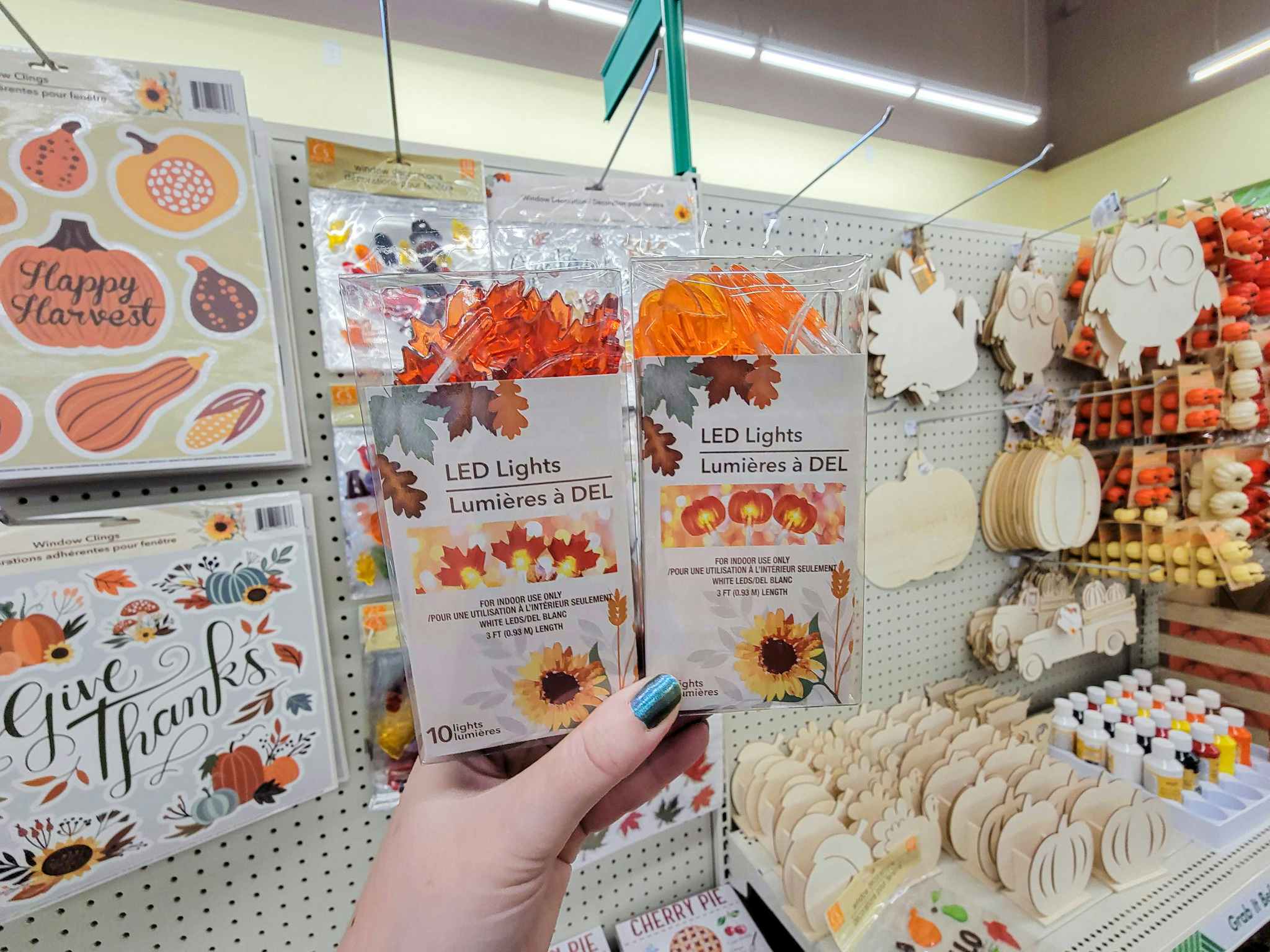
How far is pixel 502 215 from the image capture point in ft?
→ 2.29

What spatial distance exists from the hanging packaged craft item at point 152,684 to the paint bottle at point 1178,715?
1520mm

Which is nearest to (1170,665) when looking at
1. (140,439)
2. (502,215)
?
(502,215)

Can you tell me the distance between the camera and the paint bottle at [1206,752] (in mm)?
1013

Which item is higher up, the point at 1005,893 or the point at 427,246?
the point at 427,246

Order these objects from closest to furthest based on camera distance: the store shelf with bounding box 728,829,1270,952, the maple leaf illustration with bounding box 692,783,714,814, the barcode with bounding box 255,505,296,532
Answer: the barcode with bounding box 255,505,296,532, the store shelf with bounding box 728,829,1270,952, the maple leaf illustration with bounding box 692,783,714,814

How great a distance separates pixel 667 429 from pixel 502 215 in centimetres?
50

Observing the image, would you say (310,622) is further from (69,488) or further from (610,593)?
Answer: (610,593)

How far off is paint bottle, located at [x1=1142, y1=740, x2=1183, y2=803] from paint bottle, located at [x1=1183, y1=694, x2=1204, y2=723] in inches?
6.9

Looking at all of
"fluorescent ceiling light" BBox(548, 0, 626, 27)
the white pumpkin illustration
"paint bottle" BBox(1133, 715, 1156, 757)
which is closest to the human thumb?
the white pumpkin illustration

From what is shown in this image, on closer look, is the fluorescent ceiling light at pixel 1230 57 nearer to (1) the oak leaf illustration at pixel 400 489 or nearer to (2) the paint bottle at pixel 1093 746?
(2) the paint bottle at pixel 1093 746

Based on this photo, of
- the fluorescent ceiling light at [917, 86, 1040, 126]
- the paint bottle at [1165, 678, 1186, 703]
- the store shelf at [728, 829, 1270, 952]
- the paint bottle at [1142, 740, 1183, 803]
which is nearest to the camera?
the store shelf at [728, 829, 1270, 952]

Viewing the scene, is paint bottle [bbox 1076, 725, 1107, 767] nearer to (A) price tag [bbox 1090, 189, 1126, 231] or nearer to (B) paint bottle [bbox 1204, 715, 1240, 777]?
(B) paint bottle [bbox 1204, 715, 1240, 777]

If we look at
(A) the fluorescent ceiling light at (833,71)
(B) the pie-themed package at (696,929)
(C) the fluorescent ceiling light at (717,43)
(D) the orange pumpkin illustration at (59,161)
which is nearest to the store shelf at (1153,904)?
(B) the pie-themed package at (696,929)

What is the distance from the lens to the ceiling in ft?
8.75
